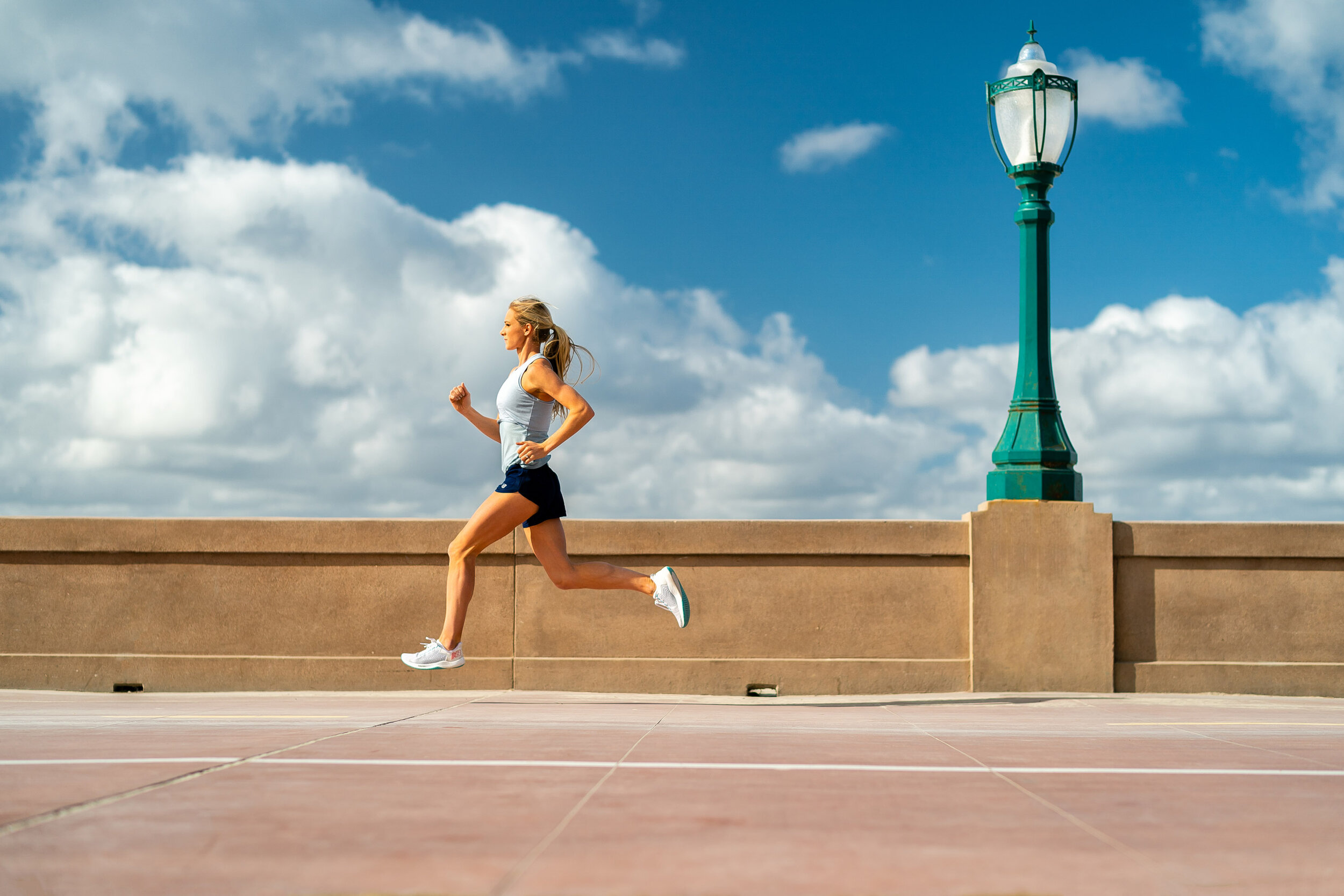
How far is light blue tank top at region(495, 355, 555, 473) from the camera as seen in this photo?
7.09 meters

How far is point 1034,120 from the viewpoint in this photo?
9227mm

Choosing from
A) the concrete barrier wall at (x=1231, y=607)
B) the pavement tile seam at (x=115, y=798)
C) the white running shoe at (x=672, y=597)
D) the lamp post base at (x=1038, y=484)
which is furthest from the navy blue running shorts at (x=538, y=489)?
the concrete barrier wall at (x=1231, y=607)

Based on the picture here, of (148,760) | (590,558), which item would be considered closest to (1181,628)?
(590,558)

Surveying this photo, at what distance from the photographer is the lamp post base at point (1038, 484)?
28.6 feet

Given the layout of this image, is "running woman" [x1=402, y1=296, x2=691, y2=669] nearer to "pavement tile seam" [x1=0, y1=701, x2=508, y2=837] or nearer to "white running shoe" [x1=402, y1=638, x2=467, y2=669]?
"white running shoe" [x1=402, y1=638, x2=467, y2=669]

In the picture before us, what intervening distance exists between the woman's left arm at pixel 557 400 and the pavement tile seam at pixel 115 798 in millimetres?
2277

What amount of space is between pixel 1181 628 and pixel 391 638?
5753 millimetres

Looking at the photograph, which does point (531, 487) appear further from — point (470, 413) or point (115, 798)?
point (115, 798)

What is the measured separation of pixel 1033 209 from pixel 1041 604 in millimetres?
3068

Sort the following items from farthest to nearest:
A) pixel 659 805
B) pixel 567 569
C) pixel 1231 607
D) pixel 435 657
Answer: pixel 1231 607
pixel 567 569
pixel 435 657
pixel 659 805

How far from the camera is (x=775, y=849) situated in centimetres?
323

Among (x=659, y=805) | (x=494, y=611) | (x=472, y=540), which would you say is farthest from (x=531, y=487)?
(x=659, y=805)

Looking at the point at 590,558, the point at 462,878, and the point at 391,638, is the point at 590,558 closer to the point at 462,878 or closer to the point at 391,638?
the point at 391,638

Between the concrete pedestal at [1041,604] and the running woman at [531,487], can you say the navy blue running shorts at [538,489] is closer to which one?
the running woman at [531,487]
